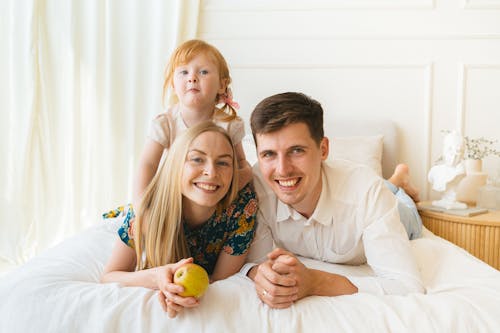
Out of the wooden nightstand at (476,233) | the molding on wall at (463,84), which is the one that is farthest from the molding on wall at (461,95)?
the wooden nightstand at (476,233)

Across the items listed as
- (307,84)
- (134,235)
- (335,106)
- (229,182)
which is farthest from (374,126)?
(134,235)

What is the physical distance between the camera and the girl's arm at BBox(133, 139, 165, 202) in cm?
195

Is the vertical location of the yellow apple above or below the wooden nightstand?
above

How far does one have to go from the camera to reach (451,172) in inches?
108

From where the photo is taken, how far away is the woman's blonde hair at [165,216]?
4.95ft

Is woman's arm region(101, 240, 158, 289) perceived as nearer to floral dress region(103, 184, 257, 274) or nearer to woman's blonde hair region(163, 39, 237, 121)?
floral dress region(103, 184, 257, 274)

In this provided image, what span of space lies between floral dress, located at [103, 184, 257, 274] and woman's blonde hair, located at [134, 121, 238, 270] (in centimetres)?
7

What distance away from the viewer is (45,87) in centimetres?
332

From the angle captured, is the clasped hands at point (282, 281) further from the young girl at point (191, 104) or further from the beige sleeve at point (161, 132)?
the beige sleeve at point (161, 132)

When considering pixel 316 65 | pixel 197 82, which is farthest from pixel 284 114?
pixel 316 65

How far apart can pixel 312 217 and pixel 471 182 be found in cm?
168

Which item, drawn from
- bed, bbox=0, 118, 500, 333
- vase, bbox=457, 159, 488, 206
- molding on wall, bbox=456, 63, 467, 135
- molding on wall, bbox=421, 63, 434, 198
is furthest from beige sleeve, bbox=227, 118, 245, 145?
molding on wall, bbox=456, 63, 467, 135

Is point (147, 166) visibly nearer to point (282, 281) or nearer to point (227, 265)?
point (227, 265)

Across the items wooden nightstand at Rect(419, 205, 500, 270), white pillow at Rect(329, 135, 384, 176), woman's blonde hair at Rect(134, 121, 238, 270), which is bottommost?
wooden nightstand at Rect(419, 205, 500, 270)
